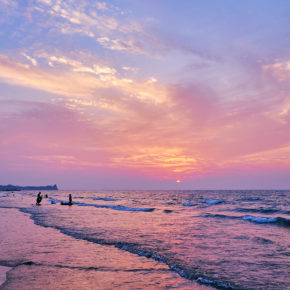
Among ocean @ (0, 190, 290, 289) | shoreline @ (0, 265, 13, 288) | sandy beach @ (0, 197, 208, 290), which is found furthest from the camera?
ocean @ (0, 190, 290, 289)

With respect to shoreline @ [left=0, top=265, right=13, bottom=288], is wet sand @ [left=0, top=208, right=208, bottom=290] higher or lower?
lower

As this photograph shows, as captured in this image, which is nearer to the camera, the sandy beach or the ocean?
the sandy beach

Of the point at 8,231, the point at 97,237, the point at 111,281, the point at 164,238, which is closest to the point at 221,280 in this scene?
the point at 111,281

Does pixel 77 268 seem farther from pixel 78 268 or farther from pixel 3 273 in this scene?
pixel 3 273

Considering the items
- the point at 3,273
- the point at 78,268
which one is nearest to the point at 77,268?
the point at 78,268

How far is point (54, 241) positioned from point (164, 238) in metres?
7.18

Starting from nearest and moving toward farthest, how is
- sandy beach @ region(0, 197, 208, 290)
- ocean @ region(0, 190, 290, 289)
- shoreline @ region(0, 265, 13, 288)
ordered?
sandy beach @ region(0, 197, 208, 290) → shoreline @ region(0, 265, 13, 288) → ocean @ region(0, 190, 290, 289)

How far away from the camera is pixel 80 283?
8906 mm

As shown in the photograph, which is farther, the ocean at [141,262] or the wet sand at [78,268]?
the ocean at [141,262]

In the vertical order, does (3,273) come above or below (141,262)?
above

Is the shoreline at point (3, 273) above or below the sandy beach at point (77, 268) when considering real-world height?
above

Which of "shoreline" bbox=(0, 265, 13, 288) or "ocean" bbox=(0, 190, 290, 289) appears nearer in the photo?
"shoreline" bbox=(0, 265, 13, 288)

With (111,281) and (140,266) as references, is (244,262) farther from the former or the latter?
(111,281)

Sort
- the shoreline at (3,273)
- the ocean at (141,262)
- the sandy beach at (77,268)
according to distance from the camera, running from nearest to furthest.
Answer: the sandy beach at (77,268), the shoreline at (3,273), the ocean at (141,262)
